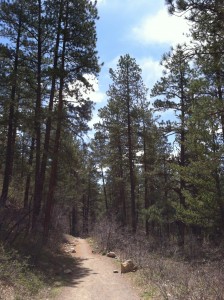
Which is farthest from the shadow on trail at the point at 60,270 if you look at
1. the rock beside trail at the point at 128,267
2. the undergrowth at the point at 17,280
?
the rock beside trail at the point at 128,267

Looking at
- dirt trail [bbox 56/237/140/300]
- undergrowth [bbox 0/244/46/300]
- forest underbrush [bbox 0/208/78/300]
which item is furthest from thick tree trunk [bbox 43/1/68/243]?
undergrowth [bbox 0/244/46/300]

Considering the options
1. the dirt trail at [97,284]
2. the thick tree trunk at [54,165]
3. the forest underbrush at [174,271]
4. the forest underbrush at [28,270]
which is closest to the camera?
the forest underbrush at [174,271]

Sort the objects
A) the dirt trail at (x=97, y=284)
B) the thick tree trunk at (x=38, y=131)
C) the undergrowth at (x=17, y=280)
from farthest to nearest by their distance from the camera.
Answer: the thick tree trunk at (x=38, y=131)
the dirt trail at (x=97, y=284)
the undergrowth at (x=17, y=280)

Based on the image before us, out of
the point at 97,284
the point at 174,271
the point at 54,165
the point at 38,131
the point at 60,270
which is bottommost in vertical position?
the point at 97,284

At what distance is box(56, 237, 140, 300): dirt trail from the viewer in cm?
987

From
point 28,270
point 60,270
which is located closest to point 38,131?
point 60,270

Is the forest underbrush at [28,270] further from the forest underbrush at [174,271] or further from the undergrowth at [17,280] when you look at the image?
the forest underbrush at [174,271]

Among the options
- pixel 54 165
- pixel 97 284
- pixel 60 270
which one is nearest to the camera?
pixel 97 284

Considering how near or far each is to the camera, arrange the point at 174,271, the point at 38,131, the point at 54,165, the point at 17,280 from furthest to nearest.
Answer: the point at 38,131
the point at 54,165
the point at 174,271
the point at 17,280

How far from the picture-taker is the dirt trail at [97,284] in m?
9.87

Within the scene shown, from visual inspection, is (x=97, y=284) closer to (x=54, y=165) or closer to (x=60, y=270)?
(x=60, y=270)

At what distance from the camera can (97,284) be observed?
37.6 ft

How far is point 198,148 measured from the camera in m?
17.0

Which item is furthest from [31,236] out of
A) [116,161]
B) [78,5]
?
[116,161]
